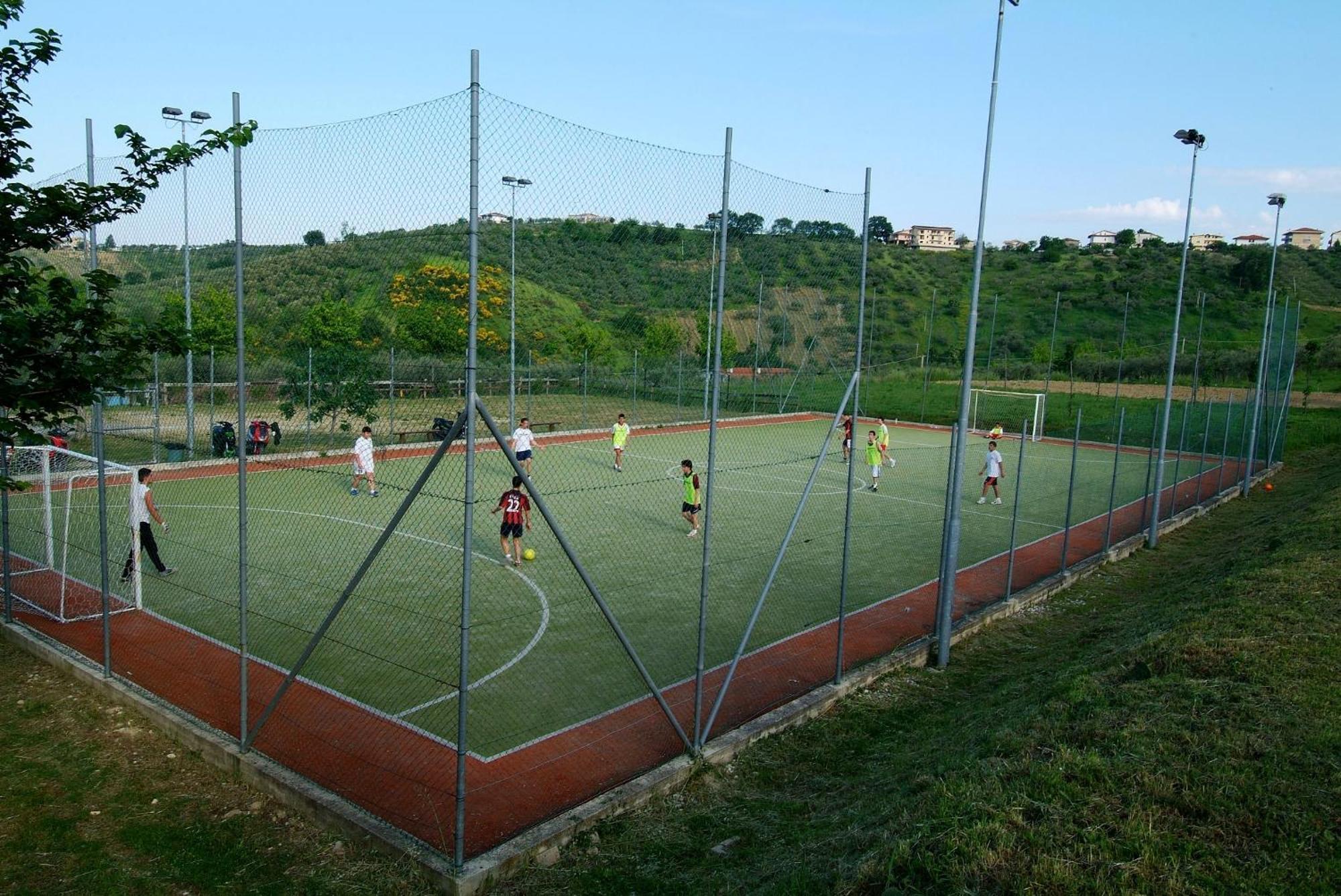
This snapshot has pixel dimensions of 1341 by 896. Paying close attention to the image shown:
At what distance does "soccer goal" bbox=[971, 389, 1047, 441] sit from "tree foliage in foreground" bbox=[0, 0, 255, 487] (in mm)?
40606

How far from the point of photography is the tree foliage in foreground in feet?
15.3

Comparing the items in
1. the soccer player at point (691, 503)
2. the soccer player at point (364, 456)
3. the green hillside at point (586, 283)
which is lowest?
the soccer player at point (691, 503)

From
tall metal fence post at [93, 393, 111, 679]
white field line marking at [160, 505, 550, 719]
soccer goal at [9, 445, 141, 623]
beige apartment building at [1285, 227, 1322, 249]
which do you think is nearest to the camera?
tall metal fence post at [93, 393, 111, 679]

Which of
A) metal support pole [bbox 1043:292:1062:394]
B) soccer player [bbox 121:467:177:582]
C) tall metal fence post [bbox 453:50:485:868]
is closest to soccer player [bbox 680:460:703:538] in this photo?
soccer player [bbox 121:467:177:582]

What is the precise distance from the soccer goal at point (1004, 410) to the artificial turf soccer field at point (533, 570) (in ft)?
62.1

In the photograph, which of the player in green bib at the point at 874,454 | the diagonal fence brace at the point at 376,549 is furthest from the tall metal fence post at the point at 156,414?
the player in green bib at the point at 874,454

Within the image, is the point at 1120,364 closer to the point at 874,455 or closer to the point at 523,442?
the point at 874,455

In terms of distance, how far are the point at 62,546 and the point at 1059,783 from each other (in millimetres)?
14343

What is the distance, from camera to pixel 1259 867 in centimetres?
480

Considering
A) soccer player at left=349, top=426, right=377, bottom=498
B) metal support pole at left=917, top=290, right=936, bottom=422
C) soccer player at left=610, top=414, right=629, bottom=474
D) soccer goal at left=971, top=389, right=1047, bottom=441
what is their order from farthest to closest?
metal support pole at left=917, top=290, right=936, bottom=422 < soccer goal at left=971, top=389, right=1047, bottom=441 < soccer player at left=610, top=414, right=629, bottom=474 < soccer player at left=349, top=426, right=377, bottom=498

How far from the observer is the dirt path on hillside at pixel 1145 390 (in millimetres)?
46500

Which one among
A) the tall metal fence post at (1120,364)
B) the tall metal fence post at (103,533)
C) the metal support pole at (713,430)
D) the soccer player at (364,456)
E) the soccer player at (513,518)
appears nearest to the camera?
the metal support pole at (713,430)

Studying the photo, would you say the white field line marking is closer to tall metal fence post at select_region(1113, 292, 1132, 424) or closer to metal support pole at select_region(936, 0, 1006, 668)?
metal support pole at select_region(936, 0, 1006, 668)

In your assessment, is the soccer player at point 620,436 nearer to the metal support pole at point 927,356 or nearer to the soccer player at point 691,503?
the soccer player at point 691,503
